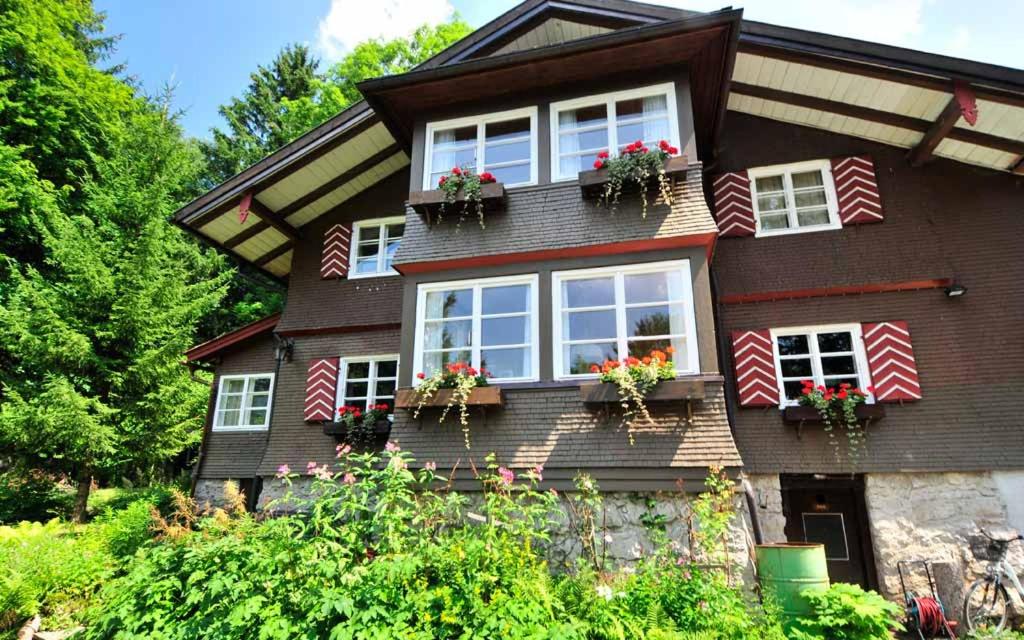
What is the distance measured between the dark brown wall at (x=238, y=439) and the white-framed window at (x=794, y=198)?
9939 millimetres

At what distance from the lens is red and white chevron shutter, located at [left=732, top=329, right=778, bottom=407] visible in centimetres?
783

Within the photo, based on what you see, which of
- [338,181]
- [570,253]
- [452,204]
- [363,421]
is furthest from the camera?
[338,181]

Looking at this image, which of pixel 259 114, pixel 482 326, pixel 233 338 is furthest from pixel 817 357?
pixel 259 114

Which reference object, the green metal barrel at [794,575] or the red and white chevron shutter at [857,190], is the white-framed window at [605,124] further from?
the green metal barrel at [794,575]

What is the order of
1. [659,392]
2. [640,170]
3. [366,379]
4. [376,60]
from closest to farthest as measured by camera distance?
[659,392] → [640,170] → [366,379] → [376,60]

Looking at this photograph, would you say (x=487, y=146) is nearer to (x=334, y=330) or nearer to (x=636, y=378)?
(x=636, y=378)

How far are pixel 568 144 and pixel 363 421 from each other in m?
5.70

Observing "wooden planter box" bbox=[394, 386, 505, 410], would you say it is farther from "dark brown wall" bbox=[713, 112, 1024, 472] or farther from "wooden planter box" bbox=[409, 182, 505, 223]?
"dark brown wall" bbox=[713, 112, 1024, 472]

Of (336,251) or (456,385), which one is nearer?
(456,385)

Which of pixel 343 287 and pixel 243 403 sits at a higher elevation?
pixel 343 287

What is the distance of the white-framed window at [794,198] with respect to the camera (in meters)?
8.70

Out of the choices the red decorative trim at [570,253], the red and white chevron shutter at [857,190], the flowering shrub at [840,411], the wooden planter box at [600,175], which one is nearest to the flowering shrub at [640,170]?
the wooden planter box at [600,175]

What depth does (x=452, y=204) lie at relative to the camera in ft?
25.6

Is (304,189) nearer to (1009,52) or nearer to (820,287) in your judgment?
(820,287)
